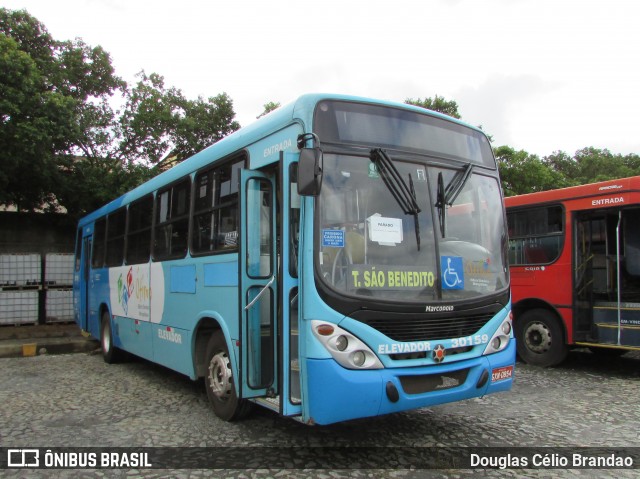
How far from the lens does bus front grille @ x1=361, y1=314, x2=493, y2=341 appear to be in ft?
12.8

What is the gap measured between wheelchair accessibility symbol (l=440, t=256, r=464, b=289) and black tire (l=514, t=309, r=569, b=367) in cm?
456

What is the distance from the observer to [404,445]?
178 inches

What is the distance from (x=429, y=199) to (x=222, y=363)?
2.65 meters

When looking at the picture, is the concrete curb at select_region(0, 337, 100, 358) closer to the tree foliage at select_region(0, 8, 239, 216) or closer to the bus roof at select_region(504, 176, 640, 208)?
Result: the tree foliage at select_region(0, 8, 239, 216)

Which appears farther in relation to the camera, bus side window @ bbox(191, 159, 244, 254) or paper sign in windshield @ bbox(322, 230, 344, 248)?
bus side window @ bbox(191, 159, 244, 254)

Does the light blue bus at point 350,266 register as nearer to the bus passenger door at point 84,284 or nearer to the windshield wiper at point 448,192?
the windshield wiper at point 448,192

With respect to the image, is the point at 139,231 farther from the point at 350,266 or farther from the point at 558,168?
the point at 558,168

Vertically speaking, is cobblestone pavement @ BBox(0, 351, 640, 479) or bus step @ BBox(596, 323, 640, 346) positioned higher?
bus step @ BBox(596, 323, 640, 346)

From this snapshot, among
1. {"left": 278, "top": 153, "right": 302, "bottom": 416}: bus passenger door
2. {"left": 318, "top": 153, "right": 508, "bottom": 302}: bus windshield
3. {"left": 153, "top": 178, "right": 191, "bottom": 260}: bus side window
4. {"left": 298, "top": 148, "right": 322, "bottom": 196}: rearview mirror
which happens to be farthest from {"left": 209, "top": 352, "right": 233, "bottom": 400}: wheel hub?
{"left": 298, "top": 148, "right": 322, "bottom": 196}: rearview mirror

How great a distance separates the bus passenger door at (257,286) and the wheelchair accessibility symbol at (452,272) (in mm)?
1450

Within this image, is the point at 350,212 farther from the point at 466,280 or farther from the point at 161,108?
the point at 161,108

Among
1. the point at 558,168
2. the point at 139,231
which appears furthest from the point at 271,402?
the point at 558,168

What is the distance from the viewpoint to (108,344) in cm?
910

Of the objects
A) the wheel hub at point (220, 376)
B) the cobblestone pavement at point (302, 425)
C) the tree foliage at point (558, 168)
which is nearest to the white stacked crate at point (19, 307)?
the cobblestone pavement at point (302, 425)
